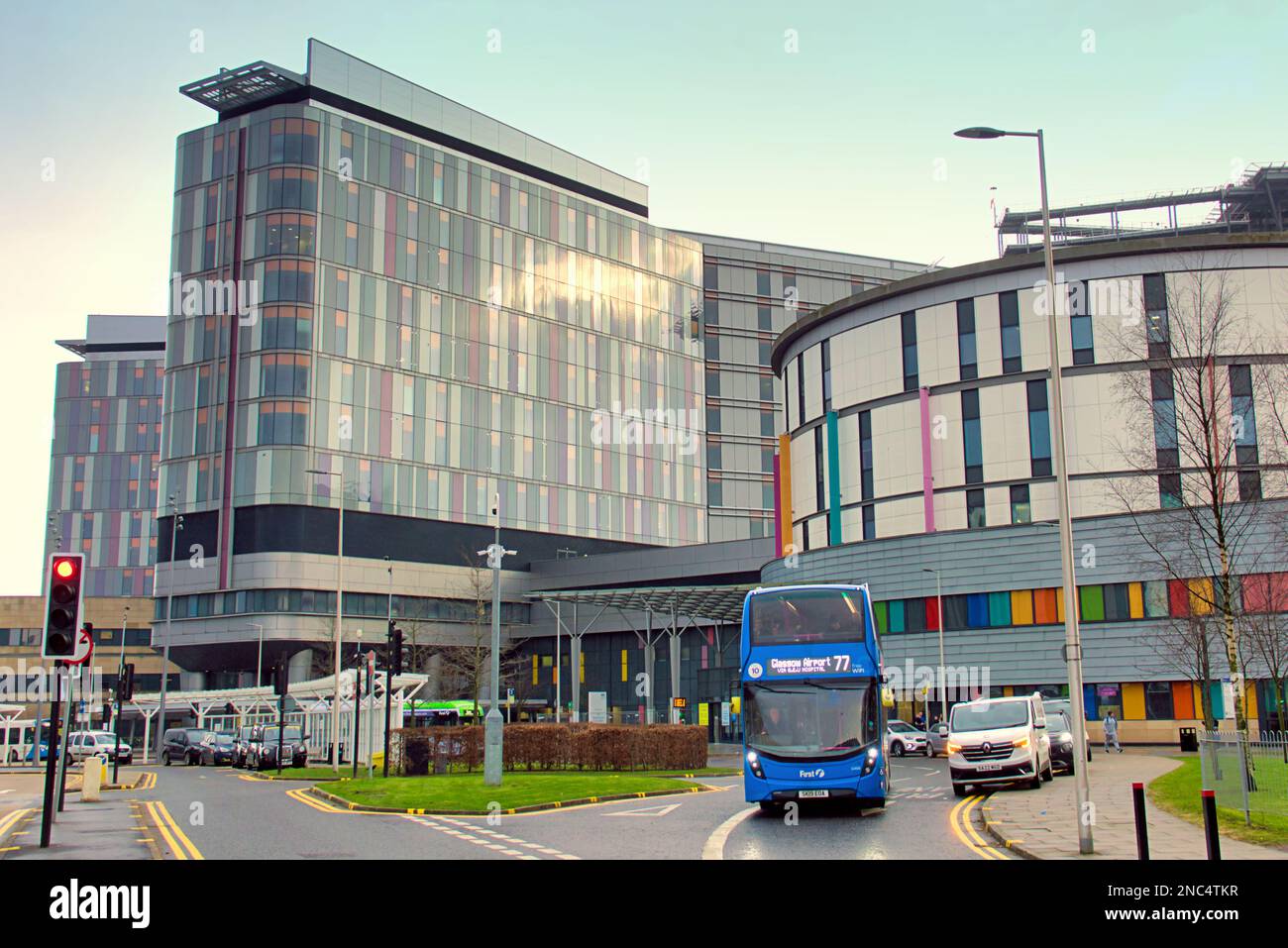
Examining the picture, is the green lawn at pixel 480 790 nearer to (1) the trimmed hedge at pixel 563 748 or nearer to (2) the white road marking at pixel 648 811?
(2) the white road marking at pixel 648 811

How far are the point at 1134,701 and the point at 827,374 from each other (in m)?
24.9

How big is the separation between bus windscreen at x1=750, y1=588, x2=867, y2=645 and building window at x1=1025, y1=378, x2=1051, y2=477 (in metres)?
39.9

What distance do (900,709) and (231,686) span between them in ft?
161

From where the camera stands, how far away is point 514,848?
17.4 meters

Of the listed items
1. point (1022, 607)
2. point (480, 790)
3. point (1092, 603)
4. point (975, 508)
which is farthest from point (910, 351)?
point (480, 790)

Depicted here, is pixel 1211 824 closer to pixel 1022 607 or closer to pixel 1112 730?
pixel 1112 730

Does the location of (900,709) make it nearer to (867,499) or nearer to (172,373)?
(867,499)

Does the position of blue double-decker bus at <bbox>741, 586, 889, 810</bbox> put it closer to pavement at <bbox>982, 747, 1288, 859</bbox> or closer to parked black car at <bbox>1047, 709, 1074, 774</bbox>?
pavement at <bbox>982, 747, 1288, 859</bbox>

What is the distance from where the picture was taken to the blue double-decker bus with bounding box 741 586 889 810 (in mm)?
22109

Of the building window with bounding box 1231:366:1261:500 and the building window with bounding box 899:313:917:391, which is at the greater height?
the building window with bounding box 899:313:917:391

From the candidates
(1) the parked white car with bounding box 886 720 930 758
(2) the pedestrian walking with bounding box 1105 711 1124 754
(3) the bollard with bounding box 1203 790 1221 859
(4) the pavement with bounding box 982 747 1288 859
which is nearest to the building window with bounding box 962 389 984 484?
(2) the pedestrian walking with bounding box 1105 711 1124 754

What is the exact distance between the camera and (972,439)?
61.8m

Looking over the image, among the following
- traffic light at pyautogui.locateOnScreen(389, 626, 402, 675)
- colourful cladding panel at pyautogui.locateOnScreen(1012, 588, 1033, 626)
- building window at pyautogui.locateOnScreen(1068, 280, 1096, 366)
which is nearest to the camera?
traffic light at pyautogui.locateOnScreen(389, 626, 402, 675)

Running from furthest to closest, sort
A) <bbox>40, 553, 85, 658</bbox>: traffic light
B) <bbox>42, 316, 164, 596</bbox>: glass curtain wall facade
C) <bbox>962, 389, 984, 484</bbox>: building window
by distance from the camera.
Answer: <bbox>42, 316, 164, 596</bbox>: glass curtain wall facade < <bbox>962, 389, 984, 484</bbox>: building window < <bbox>40, 553, 85, 658</bbox>: traffic light
